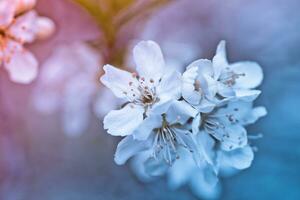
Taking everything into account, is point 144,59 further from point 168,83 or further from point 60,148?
point 60,148

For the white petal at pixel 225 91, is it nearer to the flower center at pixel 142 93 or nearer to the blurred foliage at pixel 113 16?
the flower center at pixel 142 93

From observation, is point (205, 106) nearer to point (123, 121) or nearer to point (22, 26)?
point (123, 121)

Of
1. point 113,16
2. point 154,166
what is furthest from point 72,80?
point 154,166

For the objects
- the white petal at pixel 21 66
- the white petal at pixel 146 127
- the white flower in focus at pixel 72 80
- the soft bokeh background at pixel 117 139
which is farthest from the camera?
the soft bokeh background at pixel 117 139

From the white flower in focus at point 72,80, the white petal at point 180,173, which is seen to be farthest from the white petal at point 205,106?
the white flower in focus at point 72,80

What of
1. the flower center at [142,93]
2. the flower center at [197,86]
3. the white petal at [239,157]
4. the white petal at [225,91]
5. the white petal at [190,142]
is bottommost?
the white petal at [239,157]

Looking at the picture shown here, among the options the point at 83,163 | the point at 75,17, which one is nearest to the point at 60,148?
the point at 83,163
